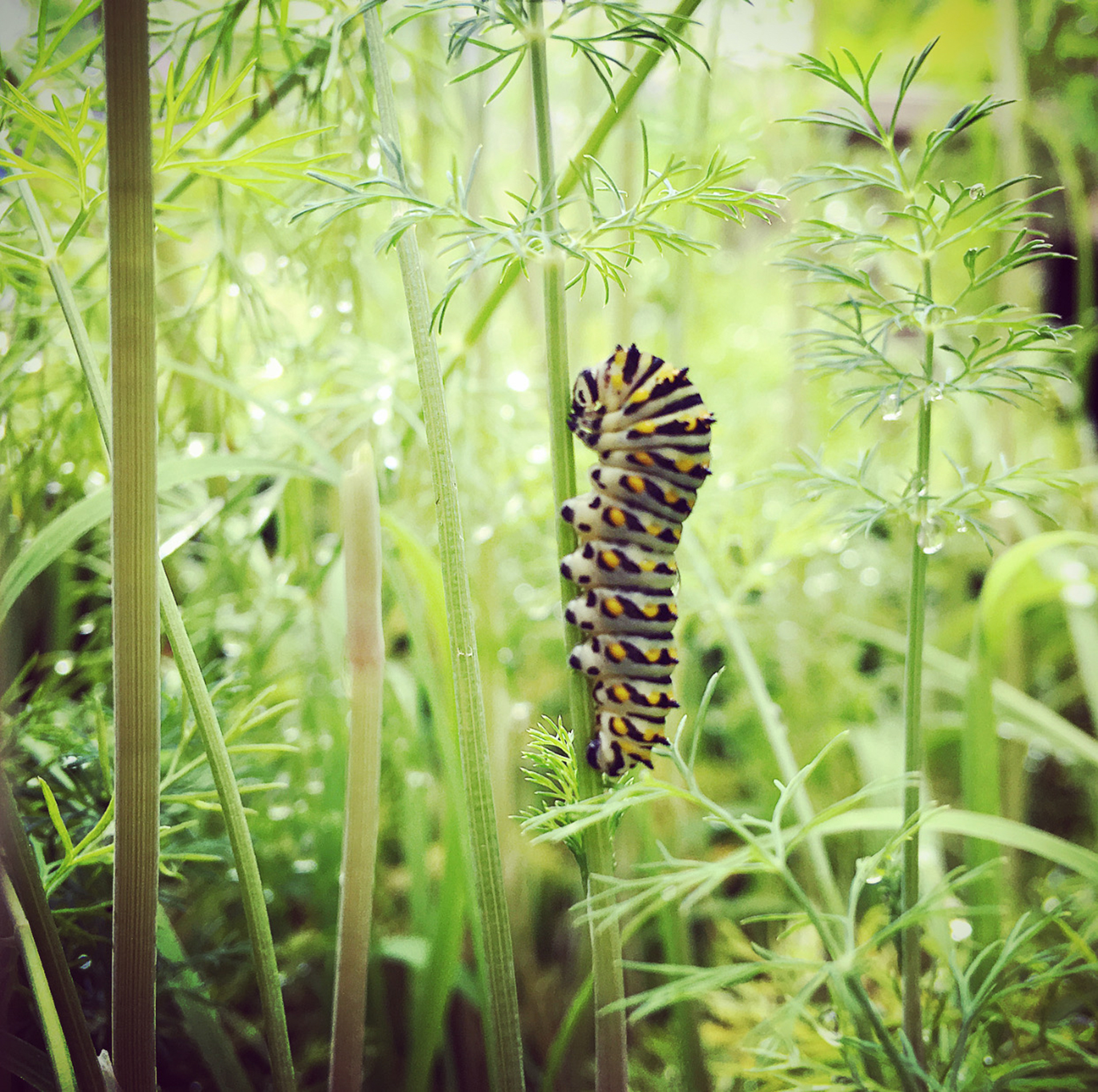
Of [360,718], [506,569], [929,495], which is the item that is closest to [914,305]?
[929,495]

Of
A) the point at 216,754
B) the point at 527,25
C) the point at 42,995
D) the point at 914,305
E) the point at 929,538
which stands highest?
the point at 527,25

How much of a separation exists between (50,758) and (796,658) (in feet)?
3.25

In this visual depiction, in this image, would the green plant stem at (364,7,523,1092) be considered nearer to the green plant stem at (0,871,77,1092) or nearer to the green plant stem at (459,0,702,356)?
the green plant stem at (459,0,702,356)

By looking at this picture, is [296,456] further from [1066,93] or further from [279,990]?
[1066,93]

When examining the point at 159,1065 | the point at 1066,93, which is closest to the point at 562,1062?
the point at 159,1065

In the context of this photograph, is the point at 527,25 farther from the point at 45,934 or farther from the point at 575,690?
the point at 45,934

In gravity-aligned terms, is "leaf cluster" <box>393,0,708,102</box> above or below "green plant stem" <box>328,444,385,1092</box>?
above

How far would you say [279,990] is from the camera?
0.40 m

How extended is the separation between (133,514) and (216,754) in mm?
132

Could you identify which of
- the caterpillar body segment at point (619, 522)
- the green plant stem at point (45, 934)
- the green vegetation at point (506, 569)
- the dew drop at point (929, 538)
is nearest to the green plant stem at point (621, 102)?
the green vegetation at point (506, 569)

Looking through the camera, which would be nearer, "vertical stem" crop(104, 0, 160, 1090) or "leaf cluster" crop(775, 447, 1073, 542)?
"vertical stem" crop(104, 0, 160, 1090)

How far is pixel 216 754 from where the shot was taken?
377 mm

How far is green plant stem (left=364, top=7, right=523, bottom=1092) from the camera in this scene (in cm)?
36

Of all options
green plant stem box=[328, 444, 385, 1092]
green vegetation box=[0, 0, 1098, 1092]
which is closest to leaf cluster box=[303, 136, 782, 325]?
green vegetation box=[0, 0, 1098, 1092]
